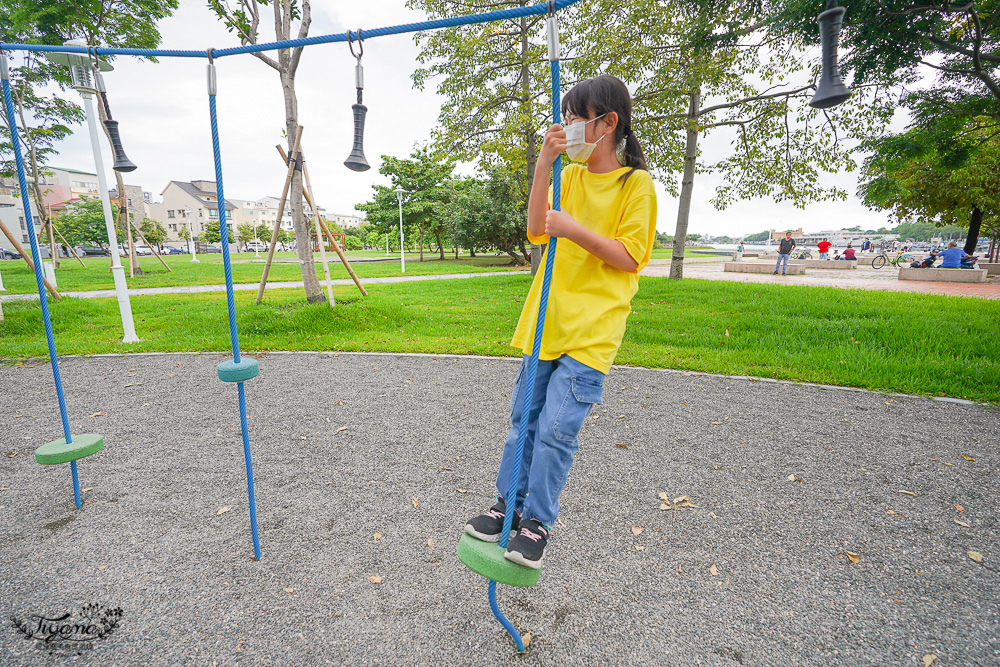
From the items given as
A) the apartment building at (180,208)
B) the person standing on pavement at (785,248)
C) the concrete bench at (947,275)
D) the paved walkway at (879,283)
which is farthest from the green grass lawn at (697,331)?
the apartment building at (180,208)

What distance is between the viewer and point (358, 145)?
91.8 inches

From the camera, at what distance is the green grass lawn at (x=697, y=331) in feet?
18.1

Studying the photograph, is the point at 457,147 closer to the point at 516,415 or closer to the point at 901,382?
the point at 901,382

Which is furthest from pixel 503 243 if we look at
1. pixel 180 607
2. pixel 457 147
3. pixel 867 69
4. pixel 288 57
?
pixel 180 607

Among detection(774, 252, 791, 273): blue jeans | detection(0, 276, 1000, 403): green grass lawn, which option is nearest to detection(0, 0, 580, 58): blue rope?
detection(0, 276, 1000, 403): green grass lawn

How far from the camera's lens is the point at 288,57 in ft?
25.3

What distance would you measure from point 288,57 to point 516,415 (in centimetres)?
835

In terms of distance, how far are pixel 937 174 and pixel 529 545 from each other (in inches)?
917

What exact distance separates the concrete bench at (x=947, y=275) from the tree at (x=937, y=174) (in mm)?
2632

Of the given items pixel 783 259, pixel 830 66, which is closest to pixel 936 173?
pixel 783 259

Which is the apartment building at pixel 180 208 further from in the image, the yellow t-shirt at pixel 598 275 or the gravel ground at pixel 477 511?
the yellow t-shirt at pixel 598 275

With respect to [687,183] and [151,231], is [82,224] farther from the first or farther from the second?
[687,183]

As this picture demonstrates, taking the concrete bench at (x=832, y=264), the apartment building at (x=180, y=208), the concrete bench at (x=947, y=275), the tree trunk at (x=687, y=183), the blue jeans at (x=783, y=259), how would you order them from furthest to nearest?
the apartment building at (x=180, y=208), the concrete bench at (x=832, y=264), the blue jeans at (x=783, y=259), the concrete bench at (x=947, y=275), the tree trunk at (x=687, y=183)

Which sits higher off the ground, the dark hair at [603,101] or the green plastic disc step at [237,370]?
the dark hair at [603,101]
